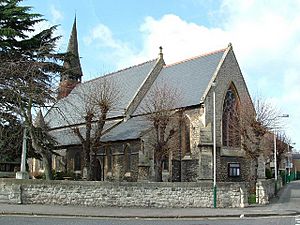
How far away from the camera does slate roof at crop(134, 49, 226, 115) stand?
113 ft

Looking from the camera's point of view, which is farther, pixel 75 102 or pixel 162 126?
pixel 75 102

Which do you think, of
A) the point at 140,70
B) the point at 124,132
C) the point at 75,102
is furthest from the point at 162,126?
the point at 75,102

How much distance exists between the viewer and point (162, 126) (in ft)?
98.0

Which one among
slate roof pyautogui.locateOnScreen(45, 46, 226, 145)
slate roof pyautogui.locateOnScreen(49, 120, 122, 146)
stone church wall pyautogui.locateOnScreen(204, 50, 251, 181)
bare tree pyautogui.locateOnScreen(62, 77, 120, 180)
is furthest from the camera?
slate roof pyautogui.locateOnScreen(49, 120, 122, 146)

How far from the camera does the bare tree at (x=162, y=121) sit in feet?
95.3

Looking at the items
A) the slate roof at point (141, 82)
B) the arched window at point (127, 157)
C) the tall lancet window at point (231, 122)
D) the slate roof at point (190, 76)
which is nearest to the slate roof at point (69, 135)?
the slate roof at point (141, 82)

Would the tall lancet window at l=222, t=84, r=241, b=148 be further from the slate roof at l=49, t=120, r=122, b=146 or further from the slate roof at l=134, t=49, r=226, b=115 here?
the slate roof at l=49, t=120, r=122, b=146

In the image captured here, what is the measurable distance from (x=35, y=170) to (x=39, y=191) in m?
26.9

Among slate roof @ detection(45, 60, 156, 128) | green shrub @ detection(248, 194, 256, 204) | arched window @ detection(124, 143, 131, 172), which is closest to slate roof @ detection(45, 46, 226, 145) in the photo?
slate roof @ detection(45, 60, 156, 128)

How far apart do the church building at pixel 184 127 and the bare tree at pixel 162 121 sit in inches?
18.3

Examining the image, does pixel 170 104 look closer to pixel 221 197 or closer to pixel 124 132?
pixel 124 132

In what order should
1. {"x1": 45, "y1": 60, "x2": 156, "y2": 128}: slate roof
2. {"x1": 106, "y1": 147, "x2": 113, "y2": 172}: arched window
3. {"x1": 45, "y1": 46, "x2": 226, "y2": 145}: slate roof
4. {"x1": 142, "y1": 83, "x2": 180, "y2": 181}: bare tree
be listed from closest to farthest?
{"x1": 142, "y1": 83, "x2": 180, "y2": 181}: bare tree
{"x1": 45, "y1": 46, "x2": 226, "y2": 145}: slate roof
{"x1": 106, "y1": 147, "x2": 113, "y2": 172}: arched window
{"x1": 45, "y1": 60, "x2": 156, "y2": 128}: slate roof

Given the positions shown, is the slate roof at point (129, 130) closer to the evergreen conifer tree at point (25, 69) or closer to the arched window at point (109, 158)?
the arched window at point (109, 158)

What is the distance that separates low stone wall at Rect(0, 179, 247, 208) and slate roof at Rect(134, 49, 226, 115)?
36.3 feet
